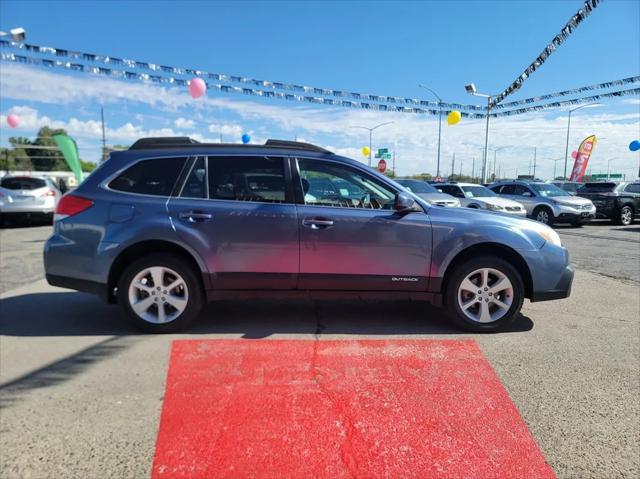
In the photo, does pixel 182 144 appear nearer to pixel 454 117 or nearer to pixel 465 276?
pixel 465 276

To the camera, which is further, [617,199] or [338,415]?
[617,199]

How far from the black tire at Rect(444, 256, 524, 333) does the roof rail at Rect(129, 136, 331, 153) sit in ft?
5.73

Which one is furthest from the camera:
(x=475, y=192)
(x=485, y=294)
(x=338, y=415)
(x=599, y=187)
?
(x=599, y=187)

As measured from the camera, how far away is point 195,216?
13.4 ft

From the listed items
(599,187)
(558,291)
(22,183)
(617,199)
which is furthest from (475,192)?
(22,183)

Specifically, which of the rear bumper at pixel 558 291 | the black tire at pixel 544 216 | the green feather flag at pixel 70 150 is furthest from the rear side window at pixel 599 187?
the green feather flag at pixel 70 150

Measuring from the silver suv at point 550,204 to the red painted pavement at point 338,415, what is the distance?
13792 millimetres

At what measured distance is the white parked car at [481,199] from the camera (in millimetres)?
14102

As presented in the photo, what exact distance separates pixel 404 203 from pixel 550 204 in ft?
44.9

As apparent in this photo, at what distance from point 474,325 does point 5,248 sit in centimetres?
941

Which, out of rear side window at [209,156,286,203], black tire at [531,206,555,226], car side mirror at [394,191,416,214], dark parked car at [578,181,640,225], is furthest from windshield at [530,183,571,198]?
rear side window at [209,156,286,203]

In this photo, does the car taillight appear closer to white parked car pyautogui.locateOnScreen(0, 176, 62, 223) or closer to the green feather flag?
white parked car pyautogui.locateOnScreen(0, 176, 62, 223)

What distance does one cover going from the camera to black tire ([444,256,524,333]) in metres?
4.21

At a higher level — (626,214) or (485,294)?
(485,294)
